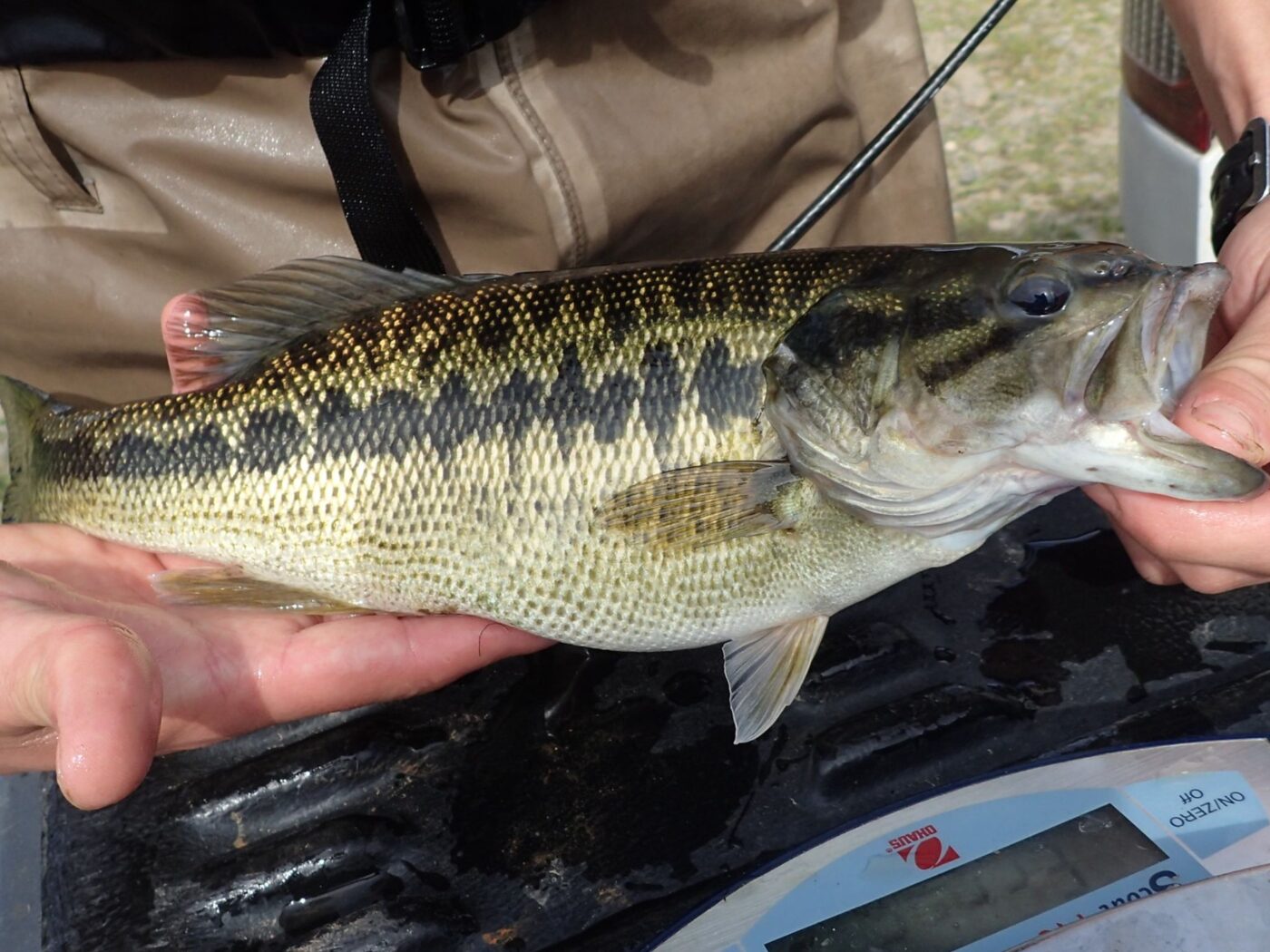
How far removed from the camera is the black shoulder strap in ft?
6.07

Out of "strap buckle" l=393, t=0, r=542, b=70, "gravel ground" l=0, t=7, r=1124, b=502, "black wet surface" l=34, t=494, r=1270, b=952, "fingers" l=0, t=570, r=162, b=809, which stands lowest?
"gravel ground" l=0, t=7, r=1124, b=502

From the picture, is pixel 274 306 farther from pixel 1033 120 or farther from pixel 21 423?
pixel 1033 120

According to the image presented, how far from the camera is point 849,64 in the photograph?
8.36 feet

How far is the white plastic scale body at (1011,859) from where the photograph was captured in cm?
137

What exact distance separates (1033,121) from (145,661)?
5.41 meters

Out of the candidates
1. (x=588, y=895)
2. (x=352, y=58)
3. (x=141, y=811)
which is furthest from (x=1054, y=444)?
(x=141, y=811)

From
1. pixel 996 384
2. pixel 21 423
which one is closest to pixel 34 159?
pixel 21 423

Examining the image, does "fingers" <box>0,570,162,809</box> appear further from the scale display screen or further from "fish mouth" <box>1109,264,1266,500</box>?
"fish mouth" <box>1109,264,1266,500</box>

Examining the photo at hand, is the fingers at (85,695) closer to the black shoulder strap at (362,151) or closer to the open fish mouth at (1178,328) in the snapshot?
the black shoulder strap at (362,151)

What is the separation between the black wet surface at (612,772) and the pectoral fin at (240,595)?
0.22 meters

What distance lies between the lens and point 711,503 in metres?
1.71

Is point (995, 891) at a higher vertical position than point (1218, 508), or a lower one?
lower

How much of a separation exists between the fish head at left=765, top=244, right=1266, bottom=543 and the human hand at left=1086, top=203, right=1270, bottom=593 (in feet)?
0.13

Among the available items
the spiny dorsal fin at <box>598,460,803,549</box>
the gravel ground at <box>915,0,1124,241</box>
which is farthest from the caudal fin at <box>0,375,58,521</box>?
the gravel ground at <box>915,0,1124,241</box>
